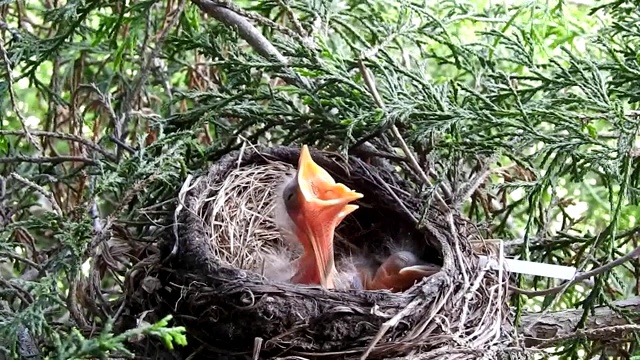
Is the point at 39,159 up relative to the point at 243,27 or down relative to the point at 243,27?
down

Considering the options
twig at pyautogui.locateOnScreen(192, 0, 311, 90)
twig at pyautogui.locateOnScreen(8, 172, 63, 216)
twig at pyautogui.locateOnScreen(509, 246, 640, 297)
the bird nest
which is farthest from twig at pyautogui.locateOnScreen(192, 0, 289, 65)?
twig at pyautogui.locateOnScreen(509, 246, 640, 297)

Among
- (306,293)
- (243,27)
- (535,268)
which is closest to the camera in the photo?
(306,293)

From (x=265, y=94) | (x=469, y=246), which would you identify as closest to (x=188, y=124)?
(x=265, y=94)

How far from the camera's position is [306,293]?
A: 4.05ft

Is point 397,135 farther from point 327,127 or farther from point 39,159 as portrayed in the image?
point 39,159

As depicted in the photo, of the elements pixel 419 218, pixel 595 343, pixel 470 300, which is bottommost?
pixel 595 343

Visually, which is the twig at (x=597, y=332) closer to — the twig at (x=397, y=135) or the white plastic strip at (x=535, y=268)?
the white plastic strip at (x=535, y=268)

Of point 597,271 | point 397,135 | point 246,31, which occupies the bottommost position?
point 597,271

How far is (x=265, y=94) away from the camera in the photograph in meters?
1.57

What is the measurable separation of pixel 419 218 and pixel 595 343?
0.44 m

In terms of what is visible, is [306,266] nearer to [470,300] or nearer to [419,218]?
[419,218]

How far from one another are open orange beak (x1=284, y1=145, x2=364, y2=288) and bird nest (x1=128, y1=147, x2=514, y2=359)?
12cm

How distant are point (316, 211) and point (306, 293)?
31cm

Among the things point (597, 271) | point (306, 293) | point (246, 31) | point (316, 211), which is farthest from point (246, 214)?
point (597, 271)
